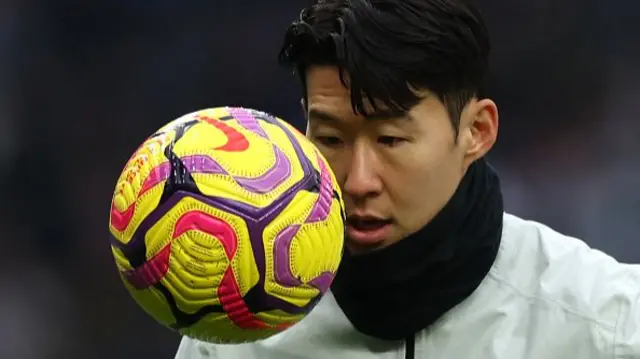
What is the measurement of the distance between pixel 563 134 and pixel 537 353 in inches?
56.6

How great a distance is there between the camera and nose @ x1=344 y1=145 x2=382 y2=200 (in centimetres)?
121

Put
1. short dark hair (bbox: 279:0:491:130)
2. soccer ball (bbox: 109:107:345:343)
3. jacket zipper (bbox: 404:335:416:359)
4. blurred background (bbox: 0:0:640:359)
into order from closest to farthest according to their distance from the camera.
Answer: soccer ball (bbox: 109:107:345:343) → short dark hair (bbox: 279:0:491:130) → jacket zipper (bbox: 404:335:416:359) → blurred background (bbox: 0:0:640:359)

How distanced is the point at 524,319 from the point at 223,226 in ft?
1.48

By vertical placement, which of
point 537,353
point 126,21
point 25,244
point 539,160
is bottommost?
point 25,244

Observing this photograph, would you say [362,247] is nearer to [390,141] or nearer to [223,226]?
[390,141]

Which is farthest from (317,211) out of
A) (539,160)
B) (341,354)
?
(539,160)

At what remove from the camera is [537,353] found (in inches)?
49.9

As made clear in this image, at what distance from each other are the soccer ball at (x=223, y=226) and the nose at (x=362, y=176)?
0.37 ft

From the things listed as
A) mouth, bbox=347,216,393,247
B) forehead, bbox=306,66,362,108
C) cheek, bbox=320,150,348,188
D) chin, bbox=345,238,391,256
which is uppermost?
forehead, bbox=306,66,362,108

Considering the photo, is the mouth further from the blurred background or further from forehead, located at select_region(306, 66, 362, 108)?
the blurred background

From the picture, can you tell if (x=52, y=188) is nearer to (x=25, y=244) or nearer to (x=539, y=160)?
(x=25, y=244)

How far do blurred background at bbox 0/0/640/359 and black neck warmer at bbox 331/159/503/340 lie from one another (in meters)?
1.28

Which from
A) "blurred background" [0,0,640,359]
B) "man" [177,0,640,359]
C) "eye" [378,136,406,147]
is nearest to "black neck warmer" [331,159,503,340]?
"man" [177,0,640,359]

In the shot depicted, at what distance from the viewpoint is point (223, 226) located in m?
1.03
